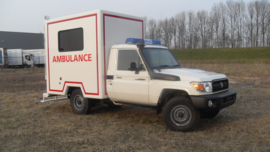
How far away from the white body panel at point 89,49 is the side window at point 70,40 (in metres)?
0.12

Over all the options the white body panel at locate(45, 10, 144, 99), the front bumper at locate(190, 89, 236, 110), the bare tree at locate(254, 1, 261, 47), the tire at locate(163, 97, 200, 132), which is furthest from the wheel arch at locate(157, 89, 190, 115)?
the bare tree at locate(254, 1, 261, 47)

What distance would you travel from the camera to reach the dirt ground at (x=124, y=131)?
16.0ft

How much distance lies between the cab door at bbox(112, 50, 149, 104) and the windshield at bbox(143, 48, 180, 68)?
0.83 ft

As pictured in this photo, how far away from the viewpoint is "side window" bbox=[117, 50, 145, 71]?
6.18m

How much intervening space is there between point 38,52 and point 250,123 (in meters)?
39.0

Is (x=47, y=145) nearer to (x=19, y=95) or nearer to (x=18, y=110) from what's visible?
(x=18, y=110)

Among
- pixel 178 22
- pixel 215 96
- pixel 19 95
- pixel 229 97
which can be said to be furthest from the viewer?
pixel 178 22

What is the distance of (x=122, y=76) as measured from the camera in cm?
645

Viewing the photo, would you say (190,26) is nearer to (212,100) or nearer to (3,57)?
(3,57)

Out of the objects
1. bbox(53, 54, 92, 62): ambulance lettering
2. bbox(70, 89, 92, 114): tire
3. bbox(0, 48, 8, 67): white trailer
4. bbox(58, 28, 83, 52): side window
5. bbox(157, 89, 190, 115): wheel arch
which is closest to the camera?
bbox(157, 89, 190, 115): wheel arch

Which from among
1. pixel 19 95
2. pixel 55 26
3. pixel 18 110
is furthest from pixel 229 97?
pixel 19 95

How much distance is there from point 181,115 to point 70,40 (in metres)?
4.16

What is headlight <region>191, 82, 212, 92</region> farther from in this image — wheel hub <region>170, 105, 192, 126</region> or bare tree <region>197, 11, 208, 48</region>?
bare tree <region>197, 11, 208, 48</region>

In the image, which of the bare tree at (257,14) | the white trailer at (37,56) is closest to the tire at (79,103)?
the white trailer at (37,56)
